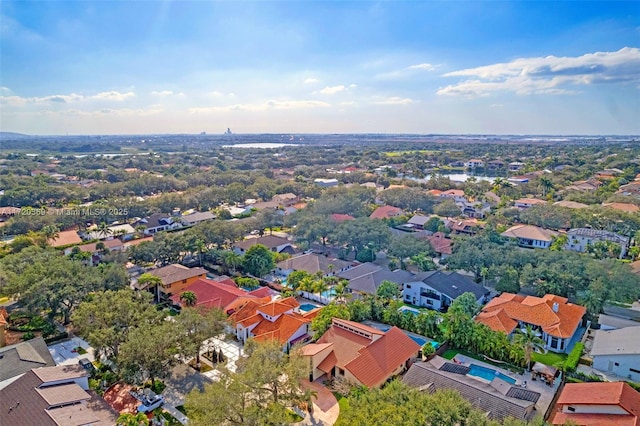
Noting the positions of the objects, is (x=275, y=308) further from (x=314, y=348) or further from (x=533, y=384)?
(x=533, y=384)

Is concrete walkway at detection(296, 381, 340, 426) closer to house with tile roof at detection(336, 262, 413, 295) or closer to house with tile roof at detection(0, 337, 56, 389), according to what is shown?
house with tile roof at detection(336, 262, 413, 295)

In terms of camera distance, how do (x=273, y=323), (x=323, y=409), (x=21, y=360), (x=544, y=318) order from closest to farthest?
(x=323, y=409) → (x=21, y=360) → (x=273, y=323) → (x=544, y=318)

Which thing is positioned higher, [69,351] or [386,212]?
[386,212]

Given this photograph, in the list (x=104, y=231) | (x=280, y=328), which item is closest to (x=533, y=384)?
(x=280, y=328)

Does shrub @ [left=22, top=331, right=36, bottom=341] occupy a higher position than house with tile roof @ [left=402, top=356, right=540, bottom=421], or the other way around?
house with tile roof @ [left=402, top=356, right=540, bottom=421]

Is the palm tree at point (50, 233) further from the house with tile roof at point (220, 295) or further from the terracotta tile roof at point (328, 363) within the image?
the terracotta tile roof at point (328, 363)

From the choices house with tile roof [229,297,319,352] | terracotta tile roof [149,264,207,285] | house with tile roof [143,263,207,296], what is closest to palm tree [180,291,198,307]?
house with tile roof [229,297,319,352]
